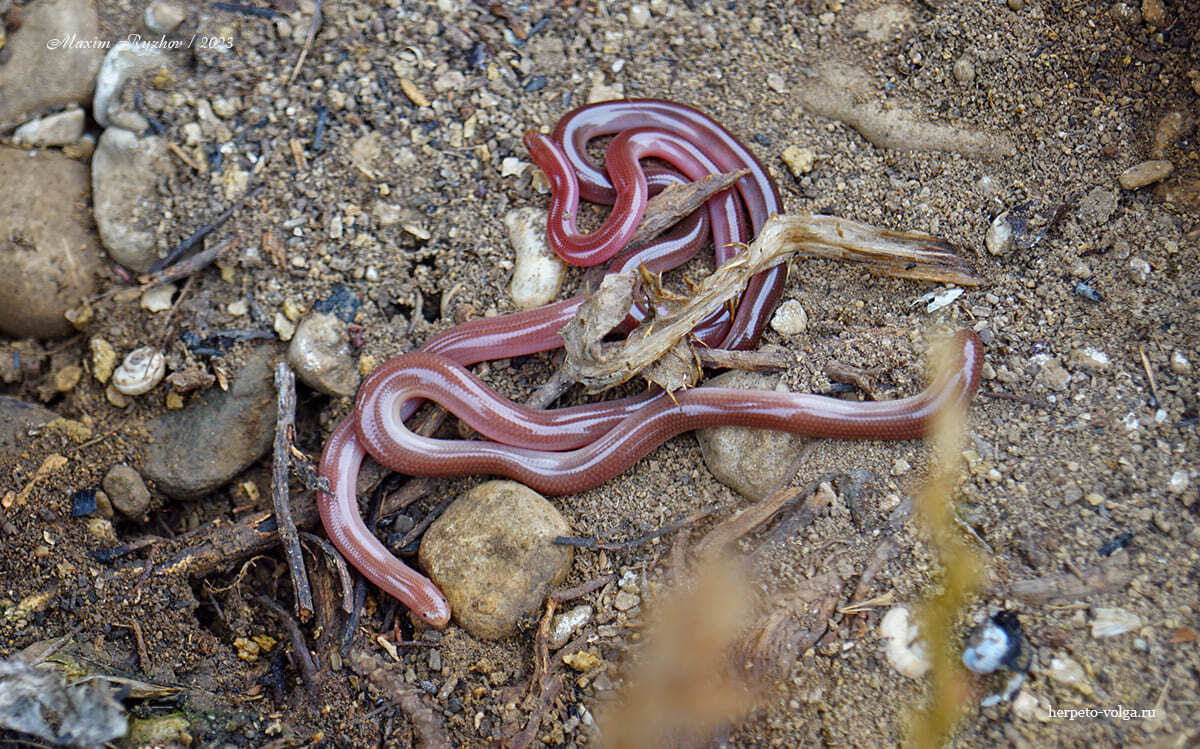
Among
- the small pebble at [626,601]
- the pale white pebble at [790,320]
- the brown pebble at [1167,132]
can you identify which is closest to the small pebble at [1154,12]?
the brown pebble at [1167,132]

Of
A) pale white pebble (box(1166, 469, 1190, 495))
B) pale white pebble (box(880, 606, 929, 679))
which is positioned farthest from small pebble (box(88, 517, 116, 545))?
pale white pebble (box(1166, 469, 1190, 495))

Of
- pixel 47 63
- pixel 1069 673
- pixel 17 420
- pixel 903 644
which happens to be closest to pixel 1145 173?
pixel 1069 673

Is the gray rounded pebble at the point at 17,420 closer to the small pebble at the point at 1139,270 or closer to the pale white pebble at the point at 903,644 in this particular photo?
the pale white pebble at the point at 903,644

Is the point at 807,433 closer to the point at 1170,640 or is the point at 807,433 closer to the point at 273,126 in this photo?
the point at 1170,640

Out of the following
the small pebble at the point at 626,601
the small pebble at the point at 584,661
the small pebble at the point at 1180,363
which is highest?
the small pebble at the point at 1180,363

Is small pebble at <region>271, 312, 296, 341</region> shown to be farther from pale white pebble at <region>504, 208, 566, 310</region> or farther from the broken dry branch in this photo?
the broken dry branch

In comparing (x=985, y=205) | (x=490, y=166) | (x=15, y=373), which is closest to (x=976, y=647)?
(x=985, y=205)
